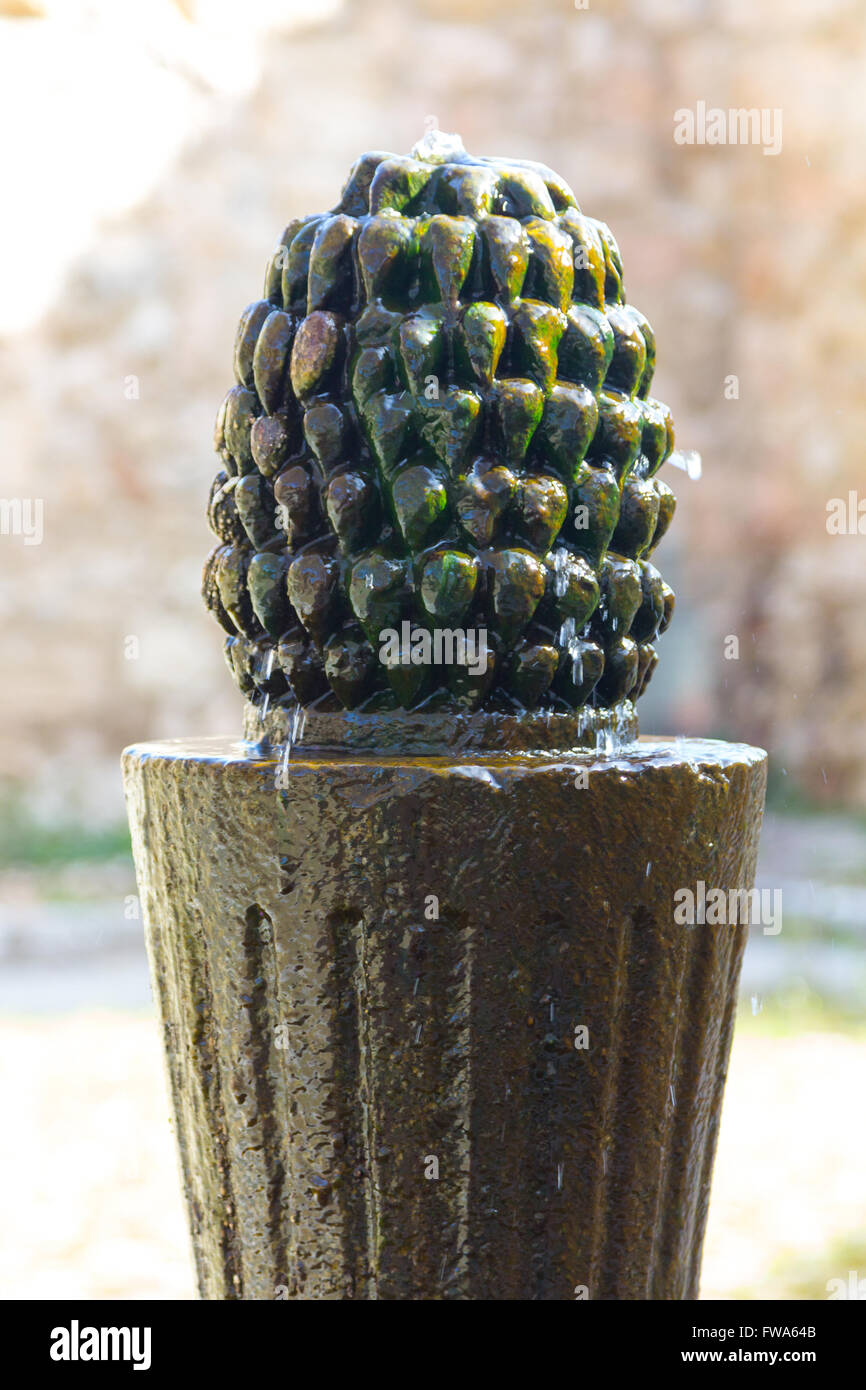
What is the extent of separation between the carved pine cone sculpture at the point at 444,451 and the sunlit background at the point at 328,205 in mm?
4647

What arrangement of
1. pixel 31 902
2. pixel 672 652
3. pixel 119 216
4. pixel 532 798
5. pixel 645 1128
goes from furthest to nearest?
pixel 672 652 < pixel 119 216 < pixel 31 902 < pixel 645 1128 < pixel 532 798

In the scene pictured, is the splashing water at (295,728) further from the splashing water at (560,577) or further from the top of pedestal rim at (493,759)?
the splashing water at (560,577)

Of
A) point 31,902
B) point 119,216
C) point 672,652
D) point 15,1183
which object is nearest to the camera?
point 15,1183

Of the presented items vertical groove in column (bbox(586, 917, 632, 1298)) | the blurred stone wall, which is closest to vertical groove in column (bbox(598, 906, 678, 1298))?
vertical groove in column (bbox(586, 917, 632, 1298))

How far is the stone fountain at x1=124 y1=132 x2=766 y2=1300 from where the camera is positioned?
102 centimetres

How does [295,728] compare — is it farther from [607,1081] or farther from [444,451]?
[607,1081]

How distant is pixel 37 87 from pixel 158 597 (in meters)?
2.39

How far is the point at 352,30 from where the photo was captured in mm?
5980

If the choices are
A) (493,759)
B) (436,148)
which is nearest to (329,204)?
(436,148)

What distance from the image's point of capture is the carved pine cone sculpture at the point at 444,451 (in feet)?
3.43

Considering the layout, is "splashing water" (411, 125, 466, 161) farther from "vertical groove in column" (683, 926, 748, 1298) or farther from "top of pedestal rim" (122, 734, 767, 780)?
"vertical groove in column" (683, 926, 748, 1298)

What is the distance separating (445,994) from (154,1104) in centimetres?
275

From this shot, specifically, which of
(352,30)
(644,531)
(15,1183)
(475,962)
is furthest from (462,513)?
(352,30)

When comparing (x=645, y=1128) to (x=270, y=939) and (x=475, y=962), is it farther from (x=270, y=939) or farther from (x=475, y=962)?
(x=270, y=939)
